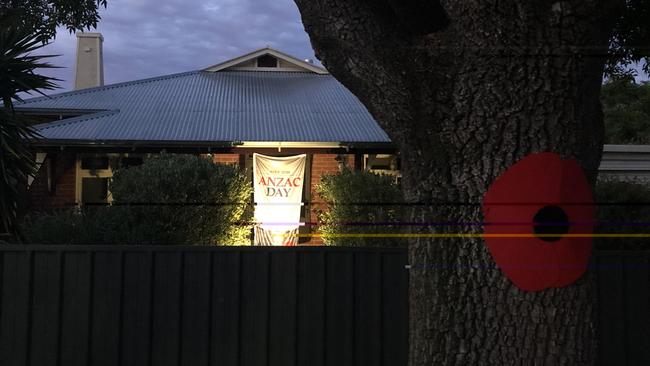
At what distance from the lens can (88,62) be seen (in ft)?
54.4

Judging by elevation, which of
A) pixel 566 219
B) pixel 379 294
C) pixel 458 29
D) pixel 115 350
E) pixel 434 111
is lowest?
pixel 115 350

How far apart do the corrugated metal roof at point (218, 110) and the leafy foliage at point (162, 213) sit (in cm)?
336

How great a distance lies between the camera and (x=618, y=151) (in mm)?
9758

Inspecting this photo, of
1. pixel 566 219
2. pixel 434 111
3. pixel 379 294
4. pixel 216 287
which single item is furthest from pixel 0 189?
pixel 566 219

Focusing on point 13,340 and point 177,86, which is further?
point 177,86

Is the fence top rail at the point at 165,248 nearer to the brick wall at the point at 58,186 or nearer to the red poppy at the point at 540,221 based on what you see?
the red poppy at the point at 540,221

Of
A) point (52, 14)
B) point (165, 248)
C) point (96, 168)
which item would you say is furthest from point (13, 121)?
point (96, 168)

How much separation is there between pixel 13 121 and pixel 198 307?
3.13m

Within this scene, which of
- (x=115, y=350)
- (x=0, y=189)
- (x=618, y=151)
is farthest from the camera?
(x=618, y=151)

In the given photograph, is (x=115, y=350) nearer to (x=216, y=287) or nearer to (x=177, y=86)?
(x=216, y=287)

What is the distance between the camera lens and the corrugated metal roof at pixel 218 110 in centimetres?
1114

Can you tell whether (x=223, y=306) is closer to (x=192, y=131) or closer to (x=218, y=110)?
(x=192, y=131)

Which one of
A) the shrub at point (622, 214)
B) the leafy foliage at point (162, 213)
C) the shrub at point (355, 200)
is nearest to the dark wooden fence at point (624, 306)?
the shrub at point (622, 214)

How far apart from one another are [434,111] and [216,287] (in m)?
2.78
